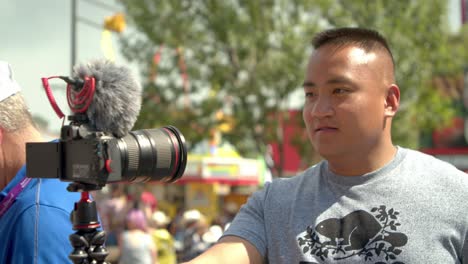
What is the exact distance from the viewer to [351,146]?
8.00 feet

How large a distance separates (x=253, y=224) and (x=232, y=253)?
13cm

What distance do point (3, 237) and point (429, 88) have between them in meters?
19.3

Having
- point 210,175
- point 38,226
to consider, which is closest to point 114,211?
point 210,175

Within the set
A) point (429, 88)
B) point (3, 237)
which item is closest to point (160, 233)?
point (3, 237)

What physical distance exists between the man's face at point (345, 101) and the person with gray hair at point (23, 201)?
86 cm

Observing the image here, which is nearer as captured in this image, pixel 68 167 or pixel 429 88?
pixel 68 167

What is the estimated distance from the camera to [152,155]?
2221 millimetres

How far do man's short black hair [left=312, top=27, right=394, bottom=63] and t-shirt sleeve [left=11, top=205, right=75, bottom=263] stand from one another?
987 mm

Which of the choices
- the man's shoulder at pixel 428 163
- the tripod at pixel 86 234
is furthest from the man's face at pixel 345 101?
the tripod at pixel 86 234

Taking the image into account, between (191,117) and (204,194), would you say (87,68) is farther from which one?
(204,194)

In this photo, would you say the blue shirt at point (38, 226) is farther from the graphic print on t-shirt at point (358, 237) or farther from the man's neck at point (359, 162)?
the man's neck at point (359, 162)

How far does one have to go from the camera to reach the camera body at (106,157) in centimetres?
201

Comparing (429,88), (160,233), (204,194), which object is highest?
(429,88)

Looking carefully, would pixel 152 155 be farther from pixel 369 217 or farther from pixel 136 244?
pixel 136 244
